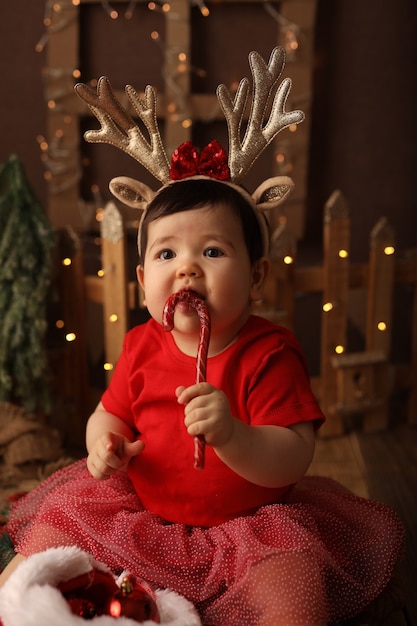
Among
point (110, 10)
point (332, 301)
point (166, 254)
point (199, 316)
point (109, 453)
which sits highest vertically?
point (110, 10)

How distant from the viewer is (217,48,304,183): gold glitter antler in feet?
4.79

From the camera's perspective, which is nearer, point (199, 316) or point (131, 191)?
point (199, 316)

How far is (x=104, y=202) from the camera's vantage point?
287 cm

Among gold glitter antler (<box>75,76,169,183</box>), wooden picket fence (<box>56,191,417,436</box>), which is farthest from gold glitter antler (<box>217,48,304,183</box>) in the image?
wooden picket fence (<box>56,191,417,436</box>)

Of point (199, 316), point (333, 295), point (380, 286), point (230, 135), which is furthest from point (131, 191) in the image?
point (380, 286)

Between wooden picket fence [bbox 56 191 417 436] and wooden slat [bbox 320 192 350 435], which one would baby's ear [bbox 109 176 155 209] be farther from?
wooden slat [bbox 320 192 350 435]

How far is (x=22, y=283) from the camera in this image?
2273mm

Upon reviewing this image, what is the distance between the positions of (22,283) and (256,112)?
1.11 metres

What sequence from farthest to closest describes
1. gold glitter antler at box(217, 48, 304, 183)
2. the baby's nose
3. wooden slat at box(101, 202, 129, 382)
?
1. wooden slat at box(101, 202, 129, 382)
2. gold glitter antler at box(217, 48, 304, 183)
3. the baby's nose

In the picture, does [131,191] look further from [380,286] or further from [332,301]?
[380,286]

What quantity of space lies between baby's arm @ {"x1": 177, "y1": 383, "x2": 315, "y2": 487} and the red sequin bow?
49 centimetres

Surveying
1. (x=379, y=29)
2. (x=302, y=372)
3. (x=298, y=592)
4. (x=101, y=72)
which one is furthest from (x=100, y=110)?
(x=379, y=29)

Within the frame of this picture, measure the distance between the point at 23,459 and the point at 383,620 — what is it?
125cm

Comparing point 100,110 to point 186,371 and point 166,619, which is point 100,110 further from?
point 166,619
